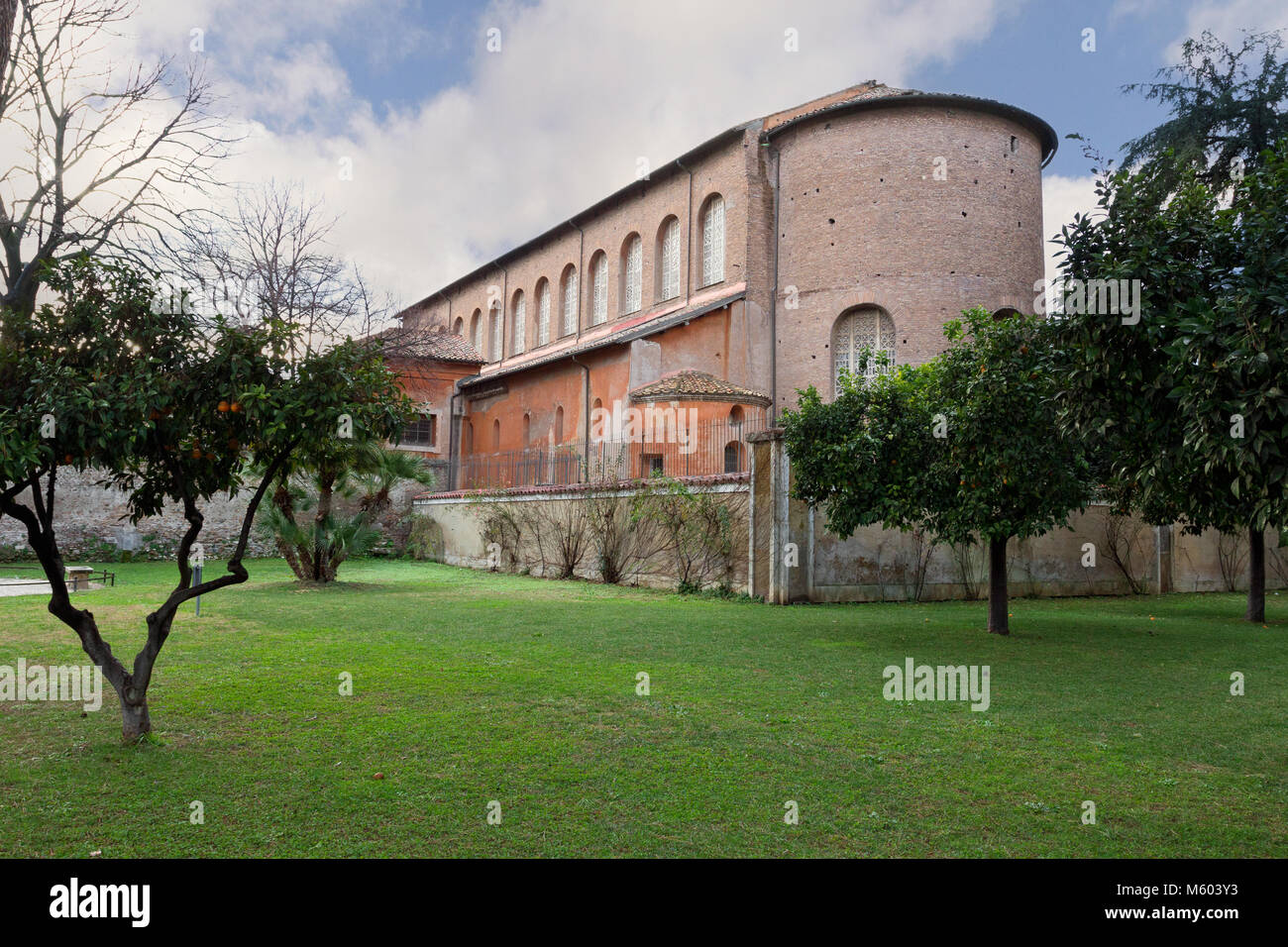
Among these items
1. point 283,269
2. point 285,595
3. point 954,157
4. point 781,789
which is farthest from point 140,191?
point 954,157

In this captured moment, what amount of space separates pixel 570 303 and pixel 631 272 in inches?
199

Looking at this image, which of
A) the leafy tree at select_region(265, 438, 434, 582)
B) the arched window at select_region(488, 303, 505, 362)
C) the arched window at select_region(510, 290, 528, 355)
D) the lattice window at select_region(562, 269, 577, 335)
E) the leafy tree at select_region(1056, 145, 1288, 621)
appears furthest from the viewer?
the arched window at select_region(488, 303, 505, 362)

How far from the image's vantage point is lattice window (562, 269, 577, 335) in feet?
128

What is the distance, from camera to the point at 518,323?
4353cm

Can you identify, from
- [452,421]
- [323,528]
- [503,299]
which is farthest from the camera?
[503,299]

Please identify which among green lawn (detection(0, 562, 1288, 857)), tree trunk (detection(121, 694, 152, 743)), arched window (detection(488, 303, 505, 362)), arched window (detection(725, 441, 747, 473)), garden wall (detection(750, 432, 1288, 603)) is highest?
arched window (detection(488, 303, 505, 362))

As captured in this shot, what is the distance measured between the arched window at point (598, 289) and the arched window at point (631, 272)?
3.96 feet

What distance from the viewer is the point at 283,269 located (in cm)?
2973

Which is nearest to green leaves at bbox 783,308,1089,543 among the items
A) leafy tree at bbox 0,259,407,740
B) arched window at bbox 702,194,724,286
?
leafy tree at bbox 0,259,407,740

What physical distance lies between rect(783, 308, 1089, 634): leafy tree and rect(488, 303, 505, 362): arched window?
3280 centimetres

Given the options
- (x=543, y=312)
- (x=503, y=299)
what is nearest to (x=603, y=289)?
(x=543, y=312)

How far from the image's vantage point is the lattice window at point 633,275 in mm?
34684

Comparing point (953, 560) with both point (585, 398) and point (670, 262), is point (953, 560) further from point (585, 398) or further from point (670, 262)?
point (670, 262)

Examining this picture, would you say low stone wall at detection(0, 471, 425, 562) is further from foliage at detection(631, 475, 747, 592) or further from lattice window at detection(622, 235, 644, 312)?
lattice window at detection(622, 235, 644, 312)
